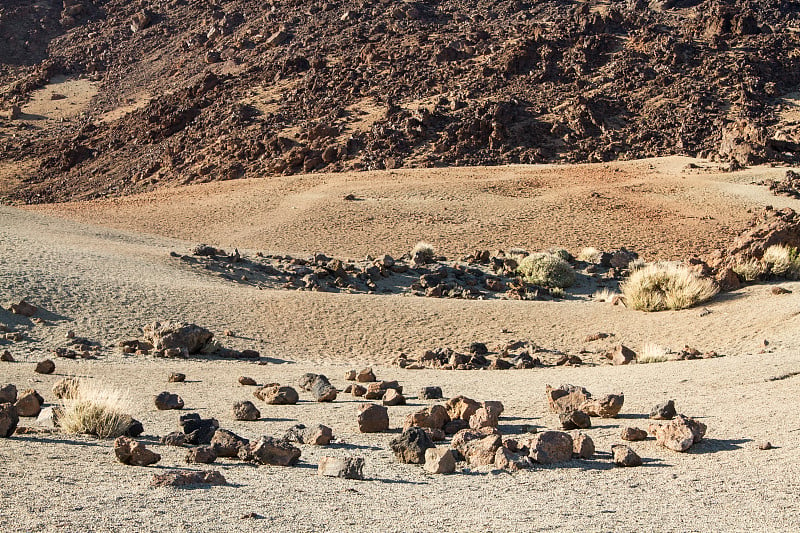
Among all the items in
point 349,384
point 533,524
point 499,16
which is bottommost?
point 349,384

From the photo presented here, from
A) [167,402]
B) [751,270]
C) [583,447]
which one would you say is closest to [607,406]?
[583,447]

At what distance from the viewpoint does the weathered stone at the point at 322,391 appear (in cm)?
914

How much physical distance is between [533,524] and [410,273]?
16990 millimetres

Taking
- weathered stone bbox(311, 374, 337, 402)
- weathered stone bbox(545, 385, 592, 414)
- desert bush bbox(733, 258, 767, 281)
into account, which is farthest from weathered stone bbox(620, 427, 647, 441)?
desert bush bbox(733, 258, 767, 281)

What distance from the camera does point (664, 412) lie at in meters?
7.32

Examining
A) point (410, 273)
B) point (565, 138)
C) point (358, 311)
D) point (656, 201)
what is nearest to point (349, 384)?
point (358, 311)

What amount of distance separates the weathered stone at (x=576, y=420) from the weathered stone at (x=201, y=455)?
3.09 m

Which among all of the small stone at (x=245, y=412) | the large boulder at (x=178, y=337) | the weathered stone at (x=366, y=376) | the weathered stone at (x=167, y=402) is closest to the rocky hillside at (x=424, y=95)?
the large boulder at (x=178, y=337)

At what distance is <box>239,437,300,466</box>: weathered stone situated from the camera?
19.9ft

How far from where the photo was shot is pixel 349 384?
408 inches

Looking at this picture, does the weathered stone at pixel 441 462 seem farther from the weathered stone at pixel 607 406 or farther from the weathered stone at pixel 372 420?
the weathered stone at pixel 607 406

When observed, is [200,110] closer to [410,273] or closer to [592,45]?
[592,45]

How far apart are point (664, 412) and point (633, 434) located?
0.82 meters

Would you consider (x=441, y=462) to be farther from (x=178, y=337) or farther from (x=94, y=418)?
(x=178, y=337)
